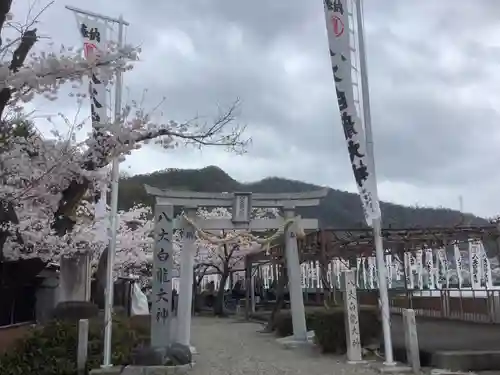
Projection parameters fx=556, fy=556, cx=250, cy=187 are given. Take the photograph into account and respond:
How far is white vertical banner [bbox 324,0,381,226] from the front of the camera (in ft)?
35.6

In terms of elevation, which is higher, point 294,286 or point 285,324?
point 294,286

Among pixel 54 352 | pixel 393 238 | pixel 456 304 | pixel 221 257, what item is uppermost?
pixel 221 257

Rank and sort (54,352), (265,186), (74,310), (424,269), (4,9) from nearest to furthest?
(4,9) < (54,352) < (74,310) < (424,269) < (265,186)

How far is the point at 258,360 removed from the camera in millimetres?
12945

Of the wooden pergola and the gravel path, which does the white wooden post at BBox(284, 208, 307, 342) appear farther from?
the wooden pergola

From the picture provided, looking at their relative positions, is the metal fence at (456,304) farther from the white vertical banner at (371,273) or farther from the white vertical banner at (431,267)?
the white vertical banner at (371,273)

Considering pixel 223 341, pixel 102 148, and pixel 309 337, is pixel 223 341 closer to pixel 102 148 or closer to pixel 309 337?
pixel 309 337

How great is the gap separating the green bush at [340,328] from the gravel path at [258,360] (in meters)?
0.42

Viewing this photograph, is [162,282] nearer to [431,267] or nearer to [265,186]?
[431,267]

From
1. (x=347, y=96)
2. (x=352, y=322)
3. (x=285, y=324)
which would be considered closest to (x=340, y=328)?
(x=352, y=322)

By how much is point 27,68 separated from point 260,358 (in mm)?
9530

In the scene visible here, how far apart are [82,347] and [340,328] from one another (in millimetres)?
5965

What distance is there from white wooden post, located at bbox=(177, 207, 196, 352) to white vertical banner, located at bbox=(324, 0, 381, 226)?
590 centimetres

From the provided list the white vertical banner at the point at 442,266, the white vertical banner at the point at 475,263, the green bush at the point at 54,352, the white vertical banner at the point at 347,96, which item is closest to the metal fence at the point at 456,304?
the white vertical banner at the point at 475,263
